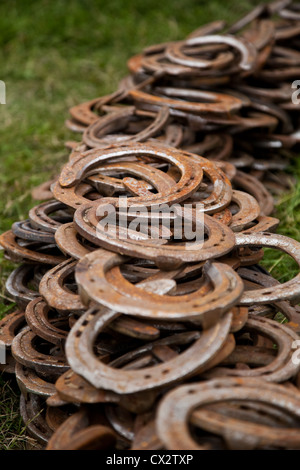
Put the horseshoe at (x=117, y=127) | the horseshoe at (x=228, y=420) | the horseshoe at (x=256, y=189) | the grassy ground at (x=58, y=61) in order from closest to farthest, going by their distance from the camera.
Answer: the horseshoe at (x=228, y=420) < the horseshoe at (x=117, y=127) < the horseshoe at (x=256, y=189) < the grassy ground at (x=58, y=61)

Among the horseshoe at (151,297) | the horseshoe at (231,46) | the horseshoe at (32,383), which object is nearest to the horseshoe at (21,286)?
the horseshoe at (32,383)

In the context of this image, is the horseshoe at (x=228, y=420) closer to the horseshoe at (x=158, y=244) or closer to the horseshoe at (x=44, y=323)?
the horseshoe at (x=158, y=244)

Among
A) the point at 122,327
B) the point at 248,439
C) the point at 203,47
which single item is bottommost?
the point at 248,439

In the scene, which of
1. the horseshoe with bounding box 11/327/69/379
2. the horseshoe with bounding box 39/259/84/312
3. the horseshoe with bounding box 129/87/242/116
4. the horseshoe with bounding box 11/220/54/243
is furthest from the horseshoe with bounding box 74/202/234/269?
the horseshoe with bounding box 129/87/242/116

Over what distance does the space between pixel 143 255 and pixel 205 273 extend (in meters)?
0.23

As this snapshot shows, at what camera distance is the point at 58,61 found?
5316mm

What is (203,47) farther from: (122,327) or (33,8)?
(33,8)

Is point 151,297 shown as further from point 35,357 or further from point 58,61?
point 58,61

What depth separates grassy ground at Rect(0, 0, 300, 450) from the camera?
3881 mm

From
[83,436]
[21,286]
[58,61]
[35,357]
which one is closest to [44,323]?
[35,357]

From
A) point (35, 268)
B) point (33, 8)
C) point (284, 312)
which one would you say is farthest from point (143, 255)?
point (33, 8)

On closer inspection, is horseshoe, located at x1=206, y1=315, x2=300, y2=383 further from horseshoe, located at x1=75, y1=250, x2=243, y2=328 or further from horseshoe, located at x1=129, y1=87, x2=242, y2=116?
horseshoe, located at x1=129, y1=87, x2=242, y2=116

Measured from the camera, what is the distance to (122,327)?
1729 millimetres

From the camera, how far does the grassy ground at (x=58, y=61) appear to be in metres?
3.88
